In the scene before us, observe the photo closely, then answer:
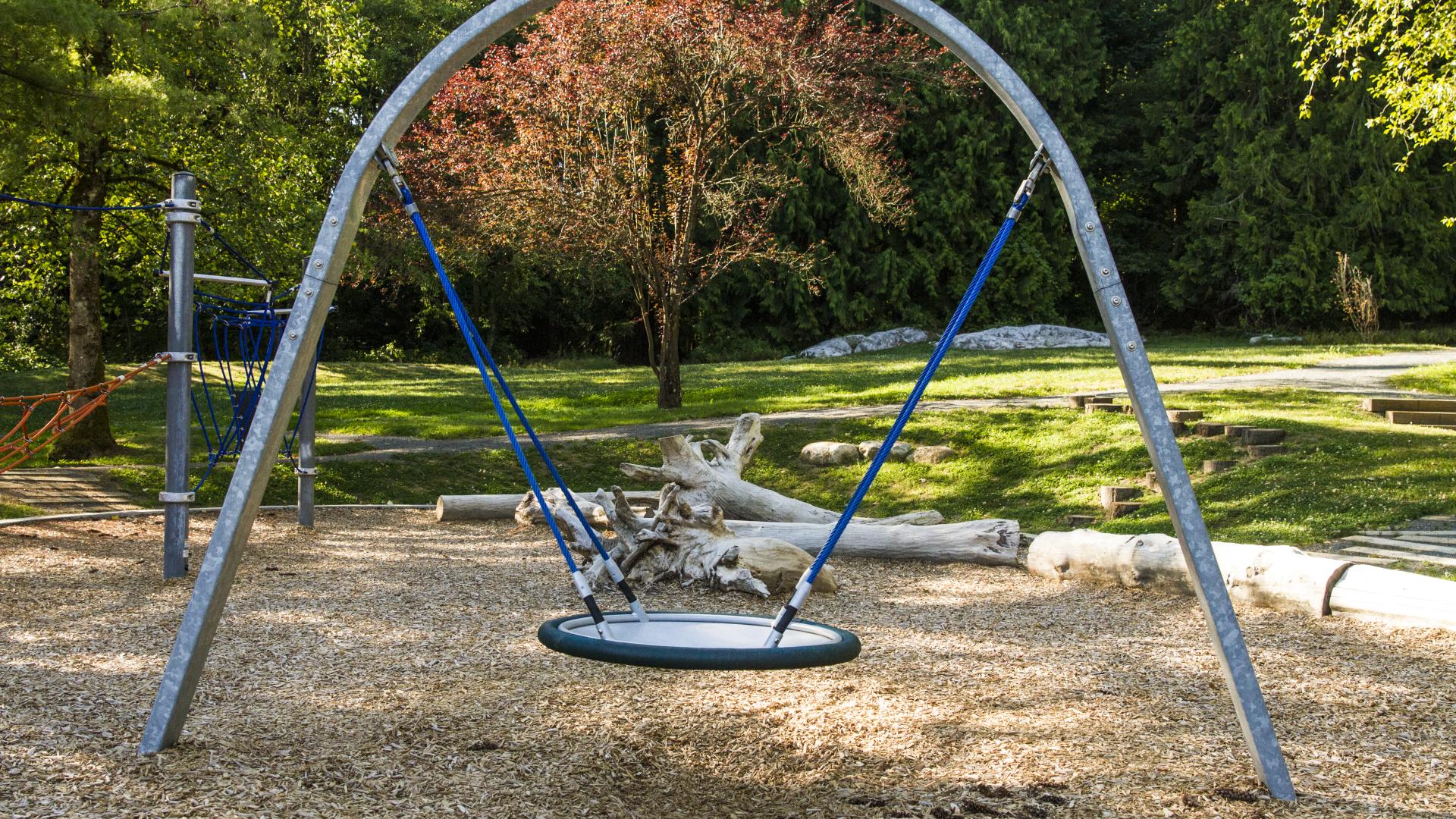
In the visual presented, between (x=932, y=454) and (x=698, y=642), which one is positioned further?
(x=932, y=454)

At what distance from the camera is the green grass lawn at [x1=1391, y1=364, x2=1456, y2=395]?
11.4m

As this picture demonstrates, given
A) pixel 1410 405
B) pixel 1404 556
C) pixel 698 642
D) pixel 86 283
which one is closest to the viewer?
pixel 698 642

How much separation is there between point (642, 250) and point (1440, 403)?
7822 millimetres

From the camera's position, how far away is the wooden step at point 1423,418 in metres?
9.64

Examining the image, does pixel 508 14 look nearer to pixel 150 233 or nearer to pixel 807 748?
pixel 807 748

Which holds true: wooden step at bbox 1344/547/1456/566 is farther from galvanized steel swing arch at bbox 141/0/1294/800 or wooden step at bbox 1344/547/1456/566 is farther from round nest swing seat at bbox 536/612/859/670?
round nest swing seat at bbox 536/612/859/670

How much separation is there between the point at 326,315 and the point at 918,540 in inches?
181

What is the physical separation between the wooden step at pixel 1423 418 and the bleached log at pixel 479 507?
20.1 feet

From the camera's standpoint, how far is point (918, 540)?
23.8 ft

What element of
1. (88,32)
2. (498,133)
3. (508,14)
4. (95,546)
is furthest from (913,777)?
(498,133)

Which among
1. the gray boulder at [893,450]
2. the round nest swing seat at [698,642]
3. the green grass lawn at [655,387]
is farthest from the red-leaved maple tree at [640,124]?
the round nest swing seat at [698,642]

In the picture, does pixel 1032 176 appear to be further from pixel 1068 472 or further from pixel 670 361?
pixel 670 361

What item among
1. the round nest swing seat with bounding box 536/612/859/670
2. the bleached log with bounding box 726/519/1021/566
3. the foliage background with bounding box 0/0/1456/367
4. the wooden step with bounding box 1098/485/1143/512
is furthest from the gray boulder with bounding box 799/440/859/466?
the foliage background with bounding box 0/0/1456/367

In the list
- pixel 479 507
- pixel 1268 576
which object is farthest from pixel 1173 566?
pixel 479 507
